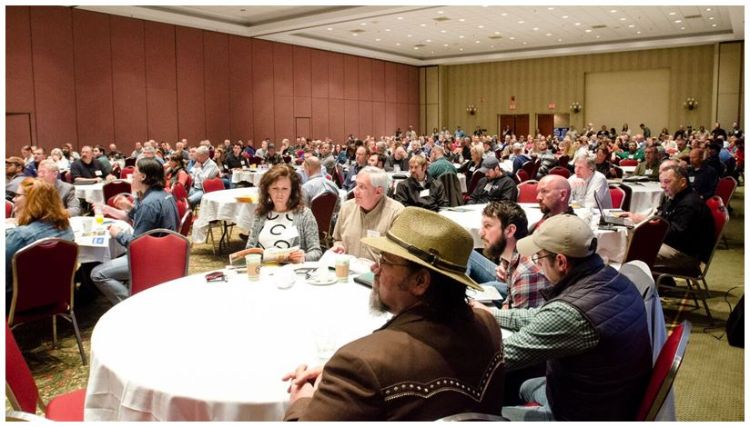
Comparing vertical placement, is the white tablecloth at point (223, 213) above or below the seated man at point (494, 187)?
below

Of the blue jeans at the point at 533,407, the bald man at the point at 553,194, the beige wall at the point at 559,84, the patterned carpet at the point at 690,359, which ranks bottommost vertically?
the patterned carpet at the point at 690,359

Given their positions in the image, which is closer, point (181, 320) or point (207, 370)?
point (207, 370)

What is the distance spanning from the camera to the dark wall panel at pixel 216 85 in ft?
62.2

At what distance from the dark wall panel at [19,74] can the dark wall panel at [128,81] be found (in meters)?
2.18

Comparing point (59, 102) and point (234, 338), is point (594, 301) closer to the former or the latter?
point (234, 338)

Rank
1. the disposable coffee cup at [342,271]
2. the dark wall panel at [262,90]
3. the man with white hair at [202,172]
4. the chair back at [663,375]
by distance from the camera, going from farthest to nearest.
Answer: the dark wall panel at [262,90] → the man with white hair at [202,172] → the disposable coffee cup at [342,271] → the chair back at [663,375]

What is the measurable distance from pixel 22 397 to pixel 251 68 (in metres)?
19.1

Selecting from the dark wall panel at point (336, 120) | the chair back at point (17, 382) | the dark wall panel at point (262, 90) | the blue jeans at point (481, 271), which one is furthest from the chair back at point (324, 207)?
the dark wall panel at point (336, 120)

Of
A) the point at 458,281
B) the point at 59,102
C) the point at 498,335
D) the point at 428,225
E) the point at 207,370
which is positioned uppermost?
the point at 59,102

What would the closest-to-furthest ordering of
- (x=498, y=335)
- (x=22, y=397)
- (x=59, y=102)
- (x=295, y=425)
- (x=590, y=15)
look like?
(x=295, y=425) < (x=498, y=335) < (x=22, y=397) < (x=59, y=102) < (x=590, y=15)

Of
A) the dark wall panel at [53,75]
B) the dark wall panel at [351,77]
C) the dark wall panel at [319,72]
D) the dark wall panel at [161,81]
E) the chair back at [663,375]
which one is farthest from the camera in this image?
the dark wall panel at [351,77]

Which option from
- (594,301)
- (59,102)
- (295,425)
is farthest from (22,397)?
(59,102)

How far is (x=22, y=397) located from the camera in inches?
84.4

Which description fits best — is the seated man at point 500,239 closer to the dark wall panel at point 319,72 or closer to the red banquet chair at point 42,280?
the red banquet chair at point 42,280
